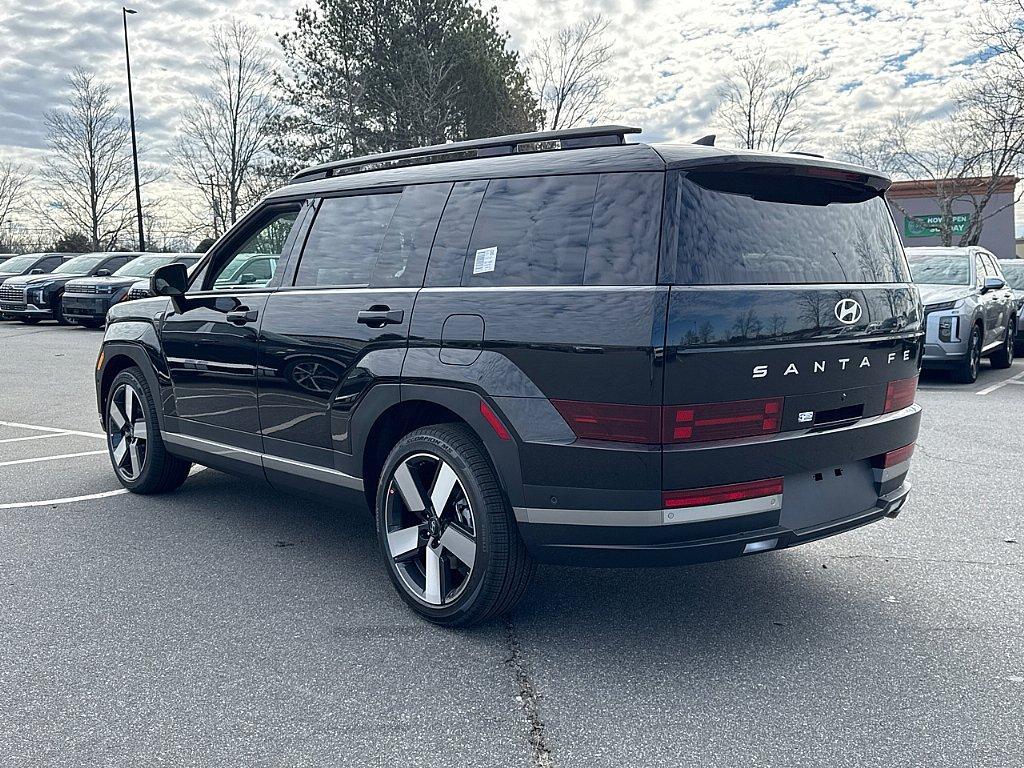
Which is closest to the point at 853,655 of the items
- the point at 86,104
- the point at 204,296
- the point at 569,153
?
the point at 569,153

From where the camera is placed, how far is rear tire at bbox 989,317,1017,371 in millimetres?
13461

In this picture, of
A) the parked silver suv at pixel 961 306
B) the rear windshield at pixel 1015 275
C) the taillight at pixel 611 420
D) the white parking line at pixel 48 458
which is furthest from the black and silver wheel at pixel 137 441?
the rear windshield at pixel 1015 275

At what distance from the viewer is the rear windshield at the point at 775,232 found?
10.4ft

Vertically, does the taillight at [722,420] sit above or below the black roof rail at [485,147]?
below

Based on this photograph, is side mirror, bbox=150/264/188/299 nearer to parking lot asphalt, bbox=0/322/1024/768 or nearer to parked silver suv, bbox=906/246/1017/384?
parking lot asphalt, bbox=0/322/1024/768

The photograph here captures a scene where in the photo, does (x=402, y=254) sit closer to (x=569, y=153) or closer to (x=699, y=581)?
(x=569, y=153)

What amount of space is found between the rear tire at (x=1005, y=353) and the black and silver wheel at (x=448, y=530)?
12.1 metres

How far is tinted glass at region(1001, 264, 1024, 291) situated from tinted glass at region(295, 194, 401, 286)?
48.5 feet

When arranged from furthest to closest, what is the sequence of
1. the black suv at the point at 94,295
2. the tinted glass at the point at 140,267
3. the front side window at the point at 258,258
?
1. the tinted glass at the point at 140,267
2. the black suv at the point at 94,295
3. the front side window at the point at 258,258

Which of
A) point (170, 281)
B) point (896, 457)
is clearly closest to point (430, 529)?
point (896, 457)

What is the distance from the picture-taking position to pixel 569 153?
11.7ft

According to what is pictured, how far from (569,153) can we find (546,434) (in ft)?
3.66

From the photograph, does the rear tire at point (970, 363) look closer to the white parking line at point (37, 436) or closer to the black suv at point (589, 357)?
the black suv at point (589, 357)

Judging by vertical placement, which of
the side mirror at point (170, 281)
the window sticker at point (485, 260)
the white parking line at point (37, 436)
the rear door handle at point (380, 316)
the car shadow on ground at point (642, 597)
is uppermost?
A: the window sticker at point (485, 260)
